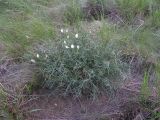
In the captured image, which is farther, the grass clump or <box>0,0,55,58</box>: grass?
<box>0,0,55,58</box>: grass

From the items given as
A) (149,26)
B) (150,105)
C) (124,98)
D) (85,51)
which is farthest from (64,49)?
(149,26)

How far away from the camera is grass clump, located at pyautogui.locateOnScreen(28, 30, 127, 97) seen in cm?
242

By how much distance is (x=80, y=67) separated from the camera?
7.99ft

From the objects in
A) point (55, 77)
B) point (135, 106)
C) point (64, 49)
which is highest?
point (64, 49)

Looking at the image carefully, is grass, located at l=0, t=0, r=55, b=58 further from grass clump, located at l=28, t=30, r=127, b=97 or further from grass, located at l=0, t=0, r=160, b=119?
grass clump, located at l=28, t=30, r=127, b=97

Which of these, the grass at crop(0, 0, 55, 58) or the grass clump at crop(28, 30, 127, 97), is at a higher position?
the grass at crop(0, 0, 55, 58)

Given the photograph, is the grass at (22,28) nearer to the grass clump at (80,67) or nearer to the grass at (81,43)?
the grass at (81,43)

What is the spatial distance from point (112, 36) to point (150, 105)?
0.62 m

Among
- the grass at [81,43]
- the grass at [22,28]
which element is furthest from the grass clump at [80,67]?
the grass at [22,28]

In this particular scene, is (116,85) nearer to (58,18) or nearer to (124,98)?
(124,98)

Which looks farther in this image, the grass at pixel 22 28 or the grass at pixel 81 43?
the grass at pixel 22 28

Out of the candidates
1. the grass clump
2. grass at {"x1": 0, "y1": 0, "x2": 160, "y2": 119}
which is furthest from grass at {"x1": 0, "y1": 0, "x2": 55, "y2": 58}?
the grass clump

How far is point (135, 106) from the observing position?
2455mm

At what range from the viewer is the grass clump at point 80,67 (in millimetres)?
2422
